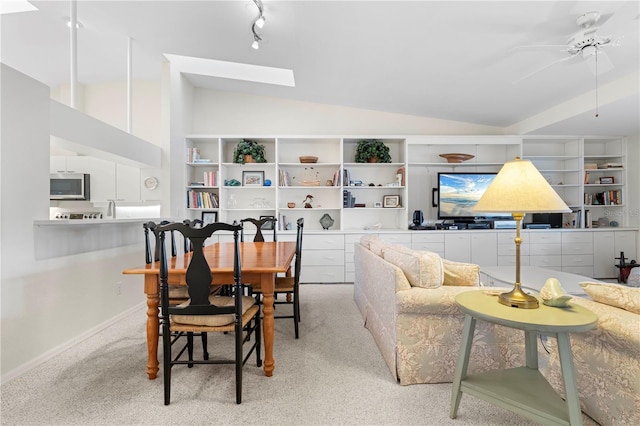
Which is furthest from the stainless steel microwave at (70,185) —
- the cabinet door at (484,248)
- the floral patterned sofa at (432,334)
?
the cabinet door at (484,248)

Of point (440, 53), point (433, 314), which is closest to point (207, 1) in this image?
point (440, 53)

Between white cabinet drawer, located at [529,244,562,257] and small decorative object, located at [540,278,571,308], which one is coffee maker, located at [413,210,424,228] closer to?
white cabinet drawer, located at [529,244,562,257]

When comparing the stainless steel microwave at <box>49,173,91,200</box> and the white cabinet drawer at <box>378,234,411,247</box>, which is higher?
the stainless steel microwave at <box>49,173,91,200</box>

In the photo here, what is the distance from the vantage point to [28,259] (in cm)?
213

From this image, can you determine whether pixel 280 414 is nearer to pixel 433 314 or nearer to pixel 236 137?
pixel 433 314

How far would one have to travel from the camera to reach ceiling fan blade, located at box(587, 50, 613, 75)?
8.88 feet

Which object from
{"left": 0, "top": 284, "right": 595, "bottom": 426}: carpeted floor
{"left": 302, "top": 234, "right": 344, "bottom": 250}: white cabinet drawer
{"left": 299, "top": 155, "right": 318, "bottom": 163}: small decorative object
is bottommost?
{"left": 0, "top": 284, "right": 595, "bottom": 426}: carpeted floor

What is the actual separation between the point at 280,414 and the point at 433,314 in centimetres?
101

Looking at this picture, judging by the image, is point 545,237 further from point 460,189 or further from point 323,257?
point 323,257

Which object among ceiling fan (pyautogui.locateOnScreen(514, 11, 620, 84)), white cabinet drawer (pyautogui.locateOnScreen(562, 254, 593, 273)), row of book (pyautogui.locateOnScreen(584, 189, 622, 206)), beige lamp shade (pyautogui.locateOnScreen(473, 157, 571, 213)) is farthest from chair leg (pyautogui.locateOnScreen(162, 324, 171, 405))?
row of book (pyautogui.locateOnScreen(584, 189, 622, 206))

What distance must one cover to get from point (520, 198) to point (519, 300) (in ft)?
1.63

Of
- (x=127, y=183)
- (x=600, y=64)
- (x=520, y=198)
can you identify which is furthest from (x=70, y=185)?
(x=600, y=64)

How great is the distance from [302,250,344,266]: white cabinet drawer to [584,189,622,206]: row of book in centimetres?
404

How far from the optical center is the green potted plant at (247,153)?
184 inches
